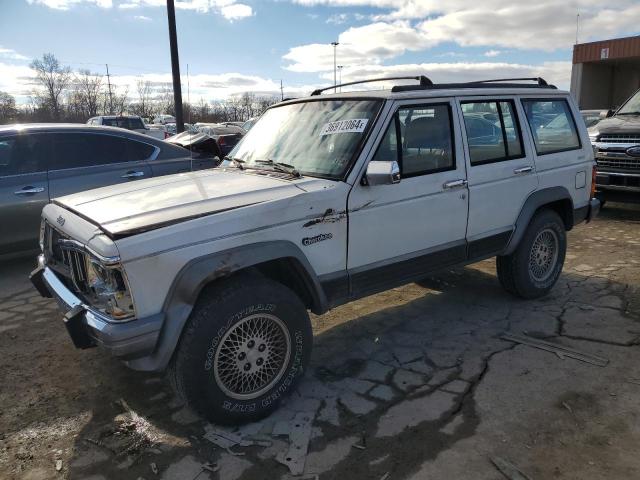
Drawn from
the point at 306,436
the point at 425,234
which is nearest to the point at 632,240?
the point at 425,234

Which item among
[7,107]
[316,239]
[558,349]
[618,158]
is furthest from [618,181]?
[7,107]

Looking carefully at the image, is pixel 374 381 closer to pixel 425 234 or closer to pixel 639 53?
pixel 425 234

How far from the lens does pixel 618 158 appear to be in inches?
305

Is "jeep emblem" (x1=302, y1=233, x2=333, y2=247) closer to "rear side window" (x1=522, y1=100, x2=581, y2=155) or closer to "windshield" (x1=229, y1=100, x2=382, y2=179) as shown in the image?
"windshield" (x1=229, y1=100, x2=382, y2=179)

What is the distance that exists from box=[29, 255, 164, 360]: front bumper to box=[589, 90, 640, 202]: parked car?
7.51 m

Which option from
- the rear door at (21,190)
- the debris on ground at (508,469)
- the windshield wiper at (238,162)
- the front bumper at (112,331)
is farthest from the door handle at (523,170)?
the rear door at (21,190)

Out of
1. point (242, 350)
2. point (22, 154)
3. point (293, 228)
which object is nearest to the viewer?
point (242, 350)

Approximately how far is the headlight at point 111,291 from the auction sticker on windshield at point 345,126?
1.75 metres

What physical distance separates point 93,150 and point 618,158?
748 centimetres

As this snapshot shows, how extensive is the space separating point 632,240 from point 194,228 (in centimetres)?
641

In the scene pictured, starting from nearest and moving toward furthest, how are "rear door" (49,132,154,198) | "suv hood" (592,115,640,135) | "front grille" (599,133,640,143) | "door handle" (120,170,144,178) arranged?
"rear door" (49,132,154,198) → "door handle" (120,170,144,178) → "front grille" (599,133,640,143) → "suv hood" (592,115,640,135)

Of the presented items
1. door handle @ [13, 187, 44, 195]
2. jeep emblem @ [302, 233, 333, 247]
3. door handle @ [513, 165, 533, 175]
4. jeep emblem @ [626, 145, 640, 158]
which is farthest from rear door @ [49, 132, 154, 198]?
jeep emblem @ [626, 145, 640, 158]

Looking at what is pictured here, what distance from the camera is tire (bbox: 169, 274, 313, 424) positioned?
273 centimetres

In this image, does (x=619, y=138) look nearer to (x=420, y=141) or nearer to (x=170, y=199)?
(x=420, y=141)
